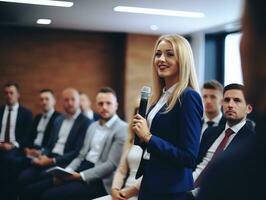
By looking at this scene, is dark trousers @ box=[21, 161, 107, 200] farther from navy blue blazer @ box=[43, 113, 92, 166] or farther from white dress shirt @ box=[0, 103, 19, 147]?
white dress shirt @ box=[0, 103, 19, 147]

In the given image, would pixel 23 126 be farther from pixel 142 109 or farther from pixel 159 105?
pixel 159 105

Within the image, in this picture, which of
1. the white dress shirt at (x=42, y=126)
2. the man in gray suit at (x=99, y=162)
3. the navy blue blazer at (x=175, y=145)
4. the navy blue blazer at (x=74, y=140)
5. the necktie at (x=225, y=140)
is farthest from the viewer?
the white dress shirt at (x=42, y=126)

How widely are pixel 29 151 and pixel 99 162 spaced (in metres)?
1.58

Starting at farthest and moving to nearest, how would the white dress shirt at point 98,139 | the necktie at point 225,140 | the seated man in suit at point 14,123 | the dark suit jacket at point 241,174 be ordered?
1. the seated man in suit at point 14,123
2. the white dress shirt at point 98,139
3. the necktie at point 225,140
4. the dark suit jacket at point 241,174

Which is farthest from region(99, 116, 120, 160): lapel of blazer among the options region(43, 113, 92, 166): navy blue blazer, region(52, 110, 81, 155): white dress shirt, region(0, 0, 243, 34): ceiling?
region(0, 0, 243, 34): ceiling

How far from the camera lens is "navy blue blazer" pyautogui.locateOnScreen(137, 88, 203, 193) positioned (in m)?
1.77

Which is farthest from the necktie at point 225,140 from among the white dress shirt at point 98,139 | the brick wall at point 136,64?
the brick wall at point 136,64

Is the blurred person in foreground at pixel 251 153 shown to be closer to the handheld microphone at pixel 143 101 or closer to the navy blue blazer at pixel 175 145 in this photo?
the navy blue blazer at pixel 175 145

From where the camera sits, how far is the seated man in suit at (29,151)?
4.79m

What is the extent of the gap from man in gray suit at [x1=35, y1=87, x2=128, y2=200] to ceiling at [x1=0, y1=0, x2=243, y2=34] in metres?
1.85

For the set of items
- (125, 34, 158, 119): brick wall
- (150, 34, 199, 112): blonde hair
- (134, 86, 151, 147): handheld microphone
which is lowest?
(134, 86, 151, 147): handheld microphone

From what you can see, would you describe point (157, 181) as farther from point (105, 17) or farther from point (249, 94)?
point (105, 17)

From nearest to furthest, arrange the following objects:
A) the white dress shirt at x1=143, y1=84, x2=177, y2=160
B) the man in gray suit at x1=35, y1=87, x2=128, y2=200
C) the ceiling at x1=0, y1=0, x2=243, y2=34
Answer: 1. the white dress shirt at x1=143, y1=84, x2=177, y2=160
2. the man in gray suit at x1=35, y1=87, x2=128, y2=200
3. the ceiling at x1=0, y1=0, x2=243, y2=34

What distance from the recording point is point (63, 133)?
453cm
